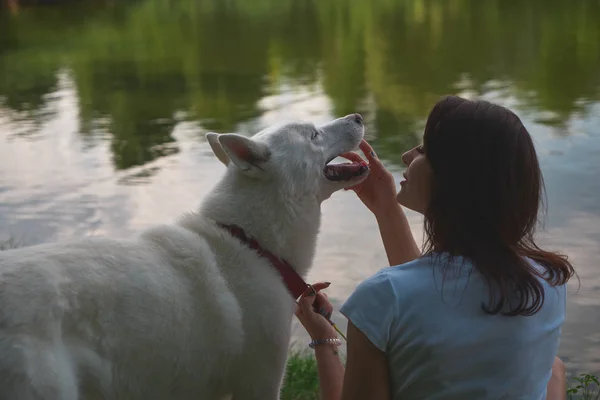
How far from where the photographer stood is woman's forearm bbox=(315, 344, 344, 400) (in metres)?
2.73

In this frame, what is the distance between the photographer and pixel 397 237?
11.1 feet

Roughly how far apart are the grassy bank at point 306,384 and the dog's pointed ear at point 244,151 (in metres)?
1.35

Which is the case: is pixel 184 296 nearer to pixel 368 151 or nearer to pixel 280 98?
pixel 368 151

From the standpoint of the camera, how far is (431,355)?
6.94ft

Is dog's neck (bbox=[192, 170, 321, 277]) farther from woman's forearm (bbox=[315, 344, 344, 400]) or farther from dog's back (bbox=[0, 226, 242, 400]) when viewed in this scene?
woman's forearm (bbox=[315, 344, 344, 400])

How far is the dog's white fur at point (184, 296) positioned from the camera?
233 cm

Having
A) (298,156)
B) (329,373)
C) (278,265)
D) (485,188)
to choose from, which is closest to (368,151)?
(298,156)

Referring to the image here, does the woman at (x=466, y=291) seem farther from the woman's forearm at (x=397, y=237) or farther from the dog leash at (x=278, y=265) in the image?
the woman's forearm at (x=397, y=237)

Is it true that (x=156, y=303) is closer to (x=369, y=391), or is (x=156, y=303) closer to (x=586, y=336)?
(x=369, y=391)

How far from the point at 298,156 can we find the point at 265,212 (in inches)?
10.7

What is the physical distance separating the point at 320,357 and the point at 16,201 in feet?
19.1

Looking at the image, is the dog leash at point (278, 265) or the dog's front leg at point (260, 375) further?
the dog leash at point (278, 265)

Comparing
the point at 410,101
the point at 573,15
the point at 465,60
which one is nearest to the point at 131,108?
the point at 410,101

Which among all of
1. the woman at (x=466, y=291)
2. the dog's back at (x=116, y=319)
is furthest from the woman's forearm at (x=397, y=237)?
the woman at (x=466, y=291)
